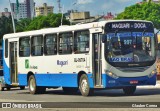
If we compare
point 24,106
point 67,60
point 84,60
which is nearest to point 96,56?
point 84,60

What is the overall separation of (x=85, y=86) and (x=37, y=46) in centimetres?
492

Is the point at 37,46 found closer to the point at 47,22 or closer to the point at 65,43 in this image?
the point at 65,43

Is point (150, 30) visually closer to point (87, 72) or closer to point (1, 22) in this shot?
point (87, 72)

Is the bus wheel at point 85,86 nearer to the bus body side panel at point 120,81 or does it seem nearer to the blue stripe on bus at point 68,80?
the blue stripe on bus at point 68,80

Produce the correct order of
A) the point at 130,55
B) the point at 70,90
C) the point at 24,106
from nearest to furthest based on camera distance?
the point at 24,106 < the point at 130,55 < the point at 70,90

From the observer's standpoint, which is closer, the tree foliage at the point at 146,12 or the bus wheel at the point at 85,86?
the bus wheel at the point at 85,86

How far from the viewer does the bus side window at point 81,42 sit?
24.6m

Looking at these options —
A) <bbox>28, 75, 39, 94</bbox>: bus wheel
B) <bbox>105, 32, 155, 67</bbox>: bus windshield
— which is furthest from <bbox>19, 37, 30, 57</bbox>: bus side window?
<bbox>105, 32, 155, 67</bbox>: bus windshield

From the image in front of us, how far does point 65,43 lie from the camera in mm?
26141

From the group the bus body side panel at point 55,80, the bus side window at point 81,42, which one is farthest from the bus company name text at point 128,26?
the bus body side panel at point 55,80

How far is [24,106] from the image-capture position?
19.5m

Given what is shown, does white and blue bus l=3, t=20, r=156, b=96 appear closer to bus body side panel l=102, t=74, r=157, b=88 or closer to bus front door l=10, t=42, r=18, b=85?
bus body side panel l=102, t=74, r=157, b=88

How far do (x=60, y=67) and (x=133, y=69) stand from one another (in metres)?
4.47

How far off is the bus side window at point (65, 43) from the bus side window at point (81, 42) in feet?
1.39
